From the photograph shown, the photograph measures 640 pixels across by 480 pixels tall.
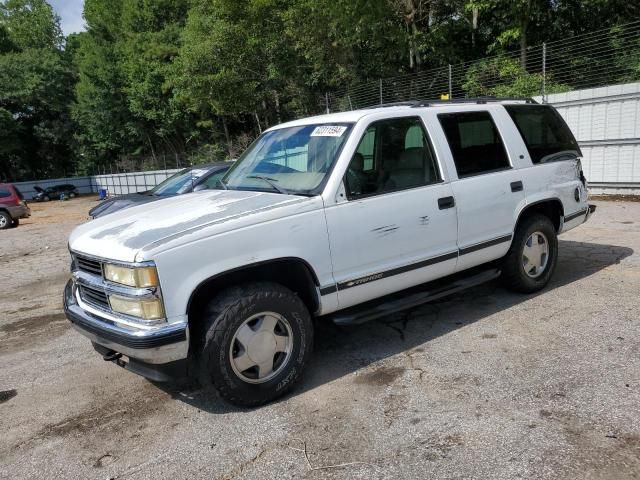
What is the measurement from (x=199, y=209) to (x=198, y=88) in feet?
74.4

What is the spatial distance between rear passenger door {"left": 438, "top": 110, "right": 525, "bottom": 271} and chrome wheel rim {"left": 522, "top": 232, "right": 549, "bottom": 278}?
40 centimetres

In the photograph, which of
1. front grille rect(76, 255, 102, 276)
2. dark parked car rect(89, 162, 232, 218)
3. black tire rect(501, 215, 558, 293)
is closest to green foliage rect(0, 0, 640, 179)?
dark parked car rect(89, 162, 232, 218)

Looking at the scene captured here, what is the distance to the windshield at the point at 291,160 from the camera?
3896 mm

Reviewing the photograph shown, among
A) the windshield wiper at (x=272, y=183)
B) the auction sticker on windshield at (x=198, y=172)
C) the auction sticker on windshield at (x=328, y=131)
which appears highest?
the auction sticker on windshield at (x=328, y=131)

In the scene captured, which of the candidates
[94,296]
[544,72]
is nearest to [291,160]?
[94,296]

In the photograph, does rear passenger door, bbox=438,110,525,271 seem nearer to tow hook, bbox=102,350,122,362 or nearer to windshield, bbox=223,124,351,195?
windshield, bbox=223,124,351,195

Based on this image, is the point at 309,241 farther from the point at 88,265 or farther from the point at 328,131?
the point at 88,265

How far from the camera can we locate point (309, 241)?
3.53 metres

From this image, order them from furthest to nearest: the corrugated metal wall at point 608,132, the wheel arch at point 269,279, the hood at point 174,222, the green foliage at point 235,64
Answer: the green foliage at point 235,64 < the corrugated metal wall at point 608,132 < the wheel arch at point 269,279 < the hood at point 174,222

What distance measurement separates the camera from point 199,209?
3725 mm

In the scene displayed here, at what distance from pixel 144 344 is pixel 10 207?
56.9ft

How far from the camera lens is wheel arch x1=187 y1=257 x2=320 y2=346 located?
3.34 meters

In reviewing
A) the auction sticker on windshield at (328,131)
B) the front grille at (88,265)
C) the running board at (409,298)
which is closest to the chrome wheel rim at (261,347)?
the running board at (409,298)

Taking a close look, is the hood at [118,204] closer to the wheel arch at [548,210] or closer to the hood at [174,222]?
the hood at [174,222]
